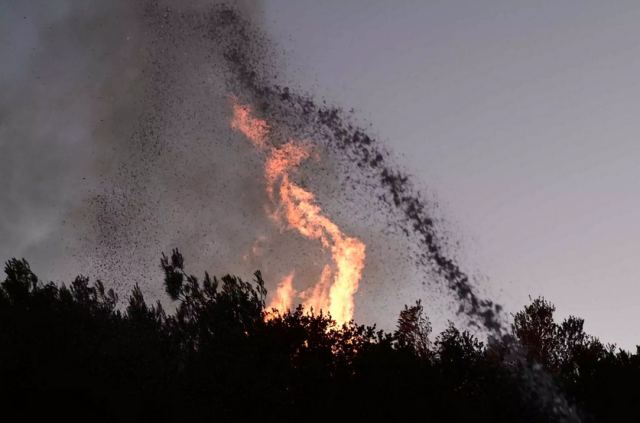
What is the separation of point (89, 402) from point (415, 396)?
20567 millimetres

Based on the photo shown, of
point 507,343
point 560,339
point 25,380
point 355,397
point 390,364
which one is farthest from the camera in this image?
point 560,339

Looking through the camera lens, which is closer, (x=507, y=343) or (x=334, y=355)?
(x=334, y=355)

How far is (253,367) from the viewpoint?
45.7m

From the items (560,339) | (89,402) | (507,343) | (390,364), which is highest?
(560,339)

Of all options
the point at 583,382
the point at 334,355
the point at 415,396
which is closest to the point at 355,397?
the point at 415,396

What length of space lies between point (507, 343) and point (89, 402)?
33823 millimetres

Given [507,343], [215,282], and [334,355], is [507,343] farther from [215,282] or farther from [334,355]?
[215,282]

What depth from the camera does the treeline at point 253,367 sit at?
40.7 metres

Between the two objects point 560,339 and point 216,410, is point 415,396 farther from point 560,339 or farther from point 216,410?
point 560,339

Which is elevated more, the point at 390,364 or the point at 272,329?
the point at 272,329

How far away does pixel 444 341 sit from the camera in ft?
173

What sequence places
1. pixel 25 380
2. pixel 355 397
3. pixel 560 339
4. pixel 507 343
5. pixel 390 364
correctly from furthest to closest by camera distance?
pixel 560 339, pixel 507 343, pixel 390 364, pixel 355 397, pixel 25 380

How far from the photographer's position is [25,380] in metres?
39.2

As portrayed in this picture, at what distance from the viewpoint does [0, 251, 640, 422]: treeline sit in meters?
40.7
